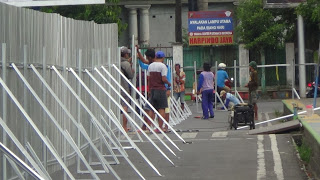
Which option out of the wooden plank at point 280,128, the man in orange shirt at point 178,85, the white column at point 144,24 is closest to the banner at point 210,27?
the man in orange shirt at point 178,85

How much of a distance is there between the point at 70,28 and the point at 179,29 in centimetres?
2699

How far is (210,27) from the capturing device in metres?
37.7

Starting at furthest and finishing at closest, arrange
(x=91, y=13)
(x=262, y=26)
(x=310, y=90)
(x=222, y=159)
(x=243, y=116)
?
(x=91, y=13) → (x=262, y=26) → (x=310, y=90) → (x=243, y=116) → (x=222, y=159)

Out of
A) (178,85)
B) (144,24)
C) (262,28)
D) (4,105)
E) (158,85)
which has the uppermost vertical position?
(144,24)

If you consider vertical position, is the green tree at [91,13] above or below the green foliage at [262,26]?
above

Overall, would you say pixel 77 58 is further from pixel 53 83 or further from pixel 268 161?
pixel 268 161

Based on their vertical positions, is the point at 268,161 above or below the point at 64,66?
below

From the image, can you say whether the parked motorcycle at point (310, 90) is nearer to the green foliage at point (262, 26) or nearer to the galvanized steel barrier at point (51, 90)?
the green foliage at point (262, 26)

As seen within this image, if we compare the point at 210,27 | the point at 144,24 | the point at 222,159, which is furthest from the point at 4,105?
the point at 144,24

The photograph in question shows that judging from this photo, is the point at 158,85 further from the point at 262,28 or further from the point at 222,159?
the point at 262,28

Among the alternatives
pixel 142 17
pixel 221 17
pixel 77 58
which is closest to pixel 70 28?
pixel 77 58

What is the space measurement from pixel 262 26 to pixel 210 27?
2324 millimetres

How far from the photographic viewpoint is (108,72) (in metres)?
14.7

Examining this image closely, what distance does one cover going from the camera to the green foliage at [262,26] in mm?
37156
